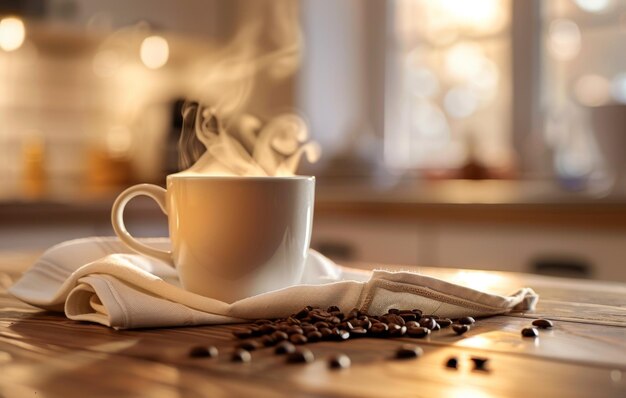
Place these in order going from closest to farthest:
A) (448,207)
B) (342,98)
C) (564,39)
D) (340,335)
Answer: (340,335), (448,207), (564,39), (342,98)

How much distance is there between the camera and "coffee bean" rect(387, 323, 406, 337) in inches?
25.5

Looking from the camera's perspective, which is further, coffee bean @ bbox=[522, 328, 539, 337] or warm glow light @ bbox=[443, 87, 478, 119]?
warm glow light @ bbox=[443, 87, 478, 119]

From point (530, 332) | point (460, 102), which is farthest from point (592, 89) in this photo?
point (530, 332)

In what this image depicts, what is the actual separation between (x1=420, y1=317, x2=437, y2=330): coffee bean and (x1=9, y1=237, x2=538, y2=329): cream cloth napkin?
0.05 meters

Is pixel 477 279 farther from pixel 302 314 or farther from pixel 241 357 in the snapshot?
pixel 241 357

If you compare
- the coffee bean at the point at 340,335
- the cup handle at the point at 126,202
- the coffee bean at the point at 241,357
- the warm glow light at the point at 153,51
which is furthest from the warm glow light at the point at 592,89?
the coffee bean at the point at 241,357

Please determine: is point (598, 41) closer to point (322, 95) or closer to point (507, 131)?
point (507, 131)

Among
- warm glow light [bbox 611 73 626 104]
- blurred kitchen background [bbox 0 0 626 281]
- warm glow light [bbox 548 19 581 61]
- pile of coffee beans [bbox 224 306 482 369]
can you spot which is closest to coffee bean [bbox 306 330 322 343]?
pile of coffee beans [bbox 224 306 482 369]

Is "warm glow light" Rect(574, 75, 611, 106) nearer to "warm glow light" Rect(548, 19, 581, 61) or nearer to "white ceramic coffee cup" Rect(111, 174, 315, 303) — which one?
"warm glow light" Rect(548, 19, 581, 61)

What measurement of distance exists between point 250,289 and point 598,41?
2.64m

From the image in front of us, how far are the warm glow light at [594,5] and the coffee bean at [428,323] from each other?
2674 millimetres

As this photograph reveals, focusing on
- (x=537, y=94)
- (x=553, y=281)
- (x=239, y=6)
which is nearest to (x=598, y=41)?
(x=537, y=94)

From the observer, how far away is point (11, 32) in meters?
3.33

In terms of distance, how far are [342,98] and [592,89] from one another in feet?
3.75
